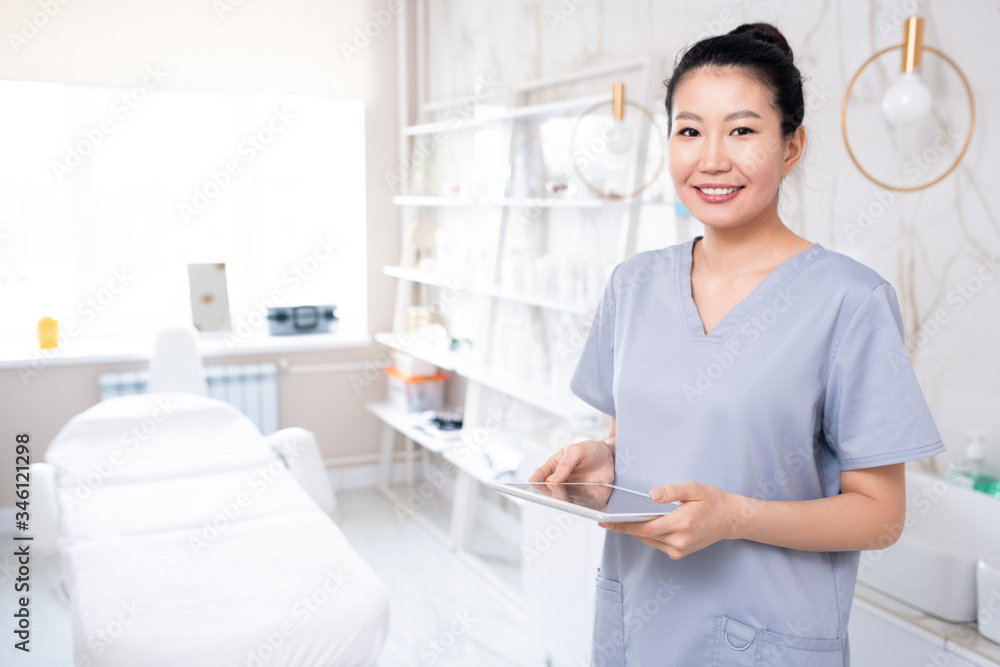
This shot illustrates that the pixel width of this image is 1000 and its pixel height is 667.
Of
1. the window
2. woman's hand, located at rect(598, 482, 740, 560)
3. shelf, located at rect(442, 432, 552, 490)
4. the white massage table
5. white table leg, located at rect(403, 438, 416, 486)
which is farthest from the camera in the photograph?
white table leg, located at rect(403, 438, 416, 486)

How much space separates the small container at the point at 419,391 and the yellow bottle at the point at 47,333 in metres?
1.56

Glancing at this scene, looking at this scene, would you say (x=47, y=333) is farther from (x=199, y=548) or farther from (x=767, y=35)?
(x=767, y=35)

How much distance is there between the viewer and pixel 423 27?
3998mm

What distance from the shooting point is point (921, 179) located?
172 cm

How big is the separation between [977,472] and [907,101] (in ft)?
2.53

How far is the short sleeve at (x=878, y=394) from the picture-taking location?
0.91 meters

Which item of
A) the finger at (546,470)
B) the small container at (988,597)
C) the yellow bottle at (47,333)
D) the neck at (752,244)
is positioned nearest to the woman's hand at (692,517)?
the finger at (546,470)

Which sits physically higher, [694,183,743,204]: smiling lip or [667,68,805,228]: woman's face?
[667,68,805,228]: woman's face

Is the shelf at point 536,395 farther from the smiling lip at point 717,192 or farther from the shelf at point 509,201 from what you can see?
the smiling lip at point 717,192

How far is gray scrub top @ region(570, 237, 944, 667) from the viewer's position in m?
0.93

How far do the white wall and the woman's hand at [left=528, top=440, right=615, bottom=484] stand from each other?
3084mm

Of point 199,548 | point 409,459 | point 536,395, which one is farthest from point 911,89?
point 409,459

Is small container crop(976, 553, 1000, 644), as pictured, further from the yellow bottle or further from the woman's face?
the yellow bottle

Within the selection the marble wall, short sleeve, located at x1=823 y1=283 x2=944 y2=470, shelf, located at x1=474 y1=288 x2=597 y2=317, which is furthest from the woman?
shelf, located at x1=474 y1=288 x2=597 y2=317
